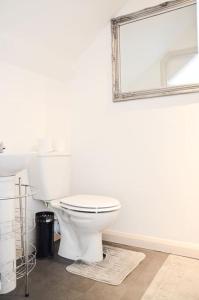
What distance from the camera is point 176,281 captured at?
167cm

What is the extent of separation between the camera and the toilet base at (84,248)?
1956mm

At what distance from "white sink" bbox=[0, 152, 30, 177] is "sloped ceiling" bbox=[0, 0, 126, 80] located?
924mm

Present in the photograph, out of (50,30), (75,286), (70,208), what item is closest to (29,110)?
(50,30)

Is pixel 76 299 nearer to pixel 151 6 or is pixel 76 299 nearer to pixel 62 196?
pixel 62 196

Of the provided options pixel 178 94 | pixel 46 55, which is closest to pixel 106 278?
pixel 178 94

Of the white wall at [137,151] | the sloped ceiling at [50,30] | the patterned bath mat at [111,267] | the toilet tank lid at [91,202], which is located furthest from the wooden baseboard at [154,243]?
the sloped ceiling at [50,30]

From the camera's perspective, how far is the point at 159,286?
63.9 inches

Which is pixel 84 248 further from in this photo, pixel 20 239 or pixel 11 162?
pixel 11 162

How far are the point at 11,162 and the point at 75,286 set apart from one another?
883mm

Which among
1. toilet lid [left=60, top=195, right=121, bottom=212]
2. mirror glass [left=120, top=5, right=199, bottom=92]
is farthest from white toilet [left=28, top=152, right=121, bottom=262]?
mirror glass [left=120, top=5, right=199, bottom=92]

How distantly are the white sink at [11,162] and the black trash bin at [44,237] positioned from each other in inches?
27.8

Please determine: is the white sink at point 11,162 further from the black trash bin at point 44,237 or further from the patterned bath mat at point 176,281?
the patterned bath mat at point 176,281

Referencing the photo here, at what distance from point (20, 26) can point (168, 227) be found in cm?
195

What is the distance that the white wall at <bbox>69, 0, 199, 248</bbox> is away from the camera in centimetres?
209
